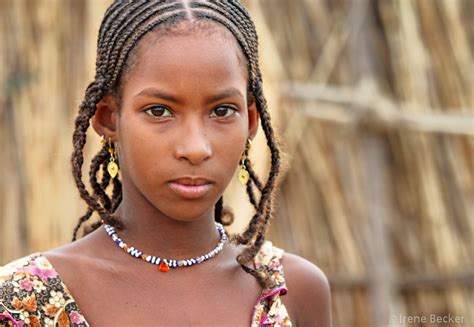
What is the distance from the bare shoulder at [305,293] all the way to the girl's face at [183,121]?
451 millimetres

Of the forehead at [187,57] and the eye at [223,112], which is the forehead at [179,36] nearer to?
the forehead at [187,57]

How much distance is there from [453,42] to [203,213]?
343 cm

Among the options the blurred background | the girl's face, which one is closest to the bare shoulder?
the girl's face

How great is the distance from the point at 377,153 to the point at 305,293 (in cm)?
294

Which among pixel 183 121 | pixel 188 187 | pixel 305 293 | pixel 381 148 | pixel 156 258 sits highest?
pixel 381 148

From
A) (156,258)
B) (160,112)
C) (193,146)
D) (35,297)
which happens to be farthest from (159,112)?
(35,297)

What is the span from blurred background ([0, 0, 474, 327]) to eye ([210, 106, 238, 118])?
2.89 m

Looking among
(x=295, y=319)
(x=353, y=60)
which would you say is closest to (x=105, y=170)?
(x=295, y=319)

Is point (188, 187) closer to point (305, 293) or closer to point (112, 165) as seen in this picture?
point (112, 165)

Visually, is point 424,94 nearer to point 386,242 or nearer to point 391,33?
point 391,33

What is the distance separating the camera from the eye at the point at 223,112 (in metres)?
2.57

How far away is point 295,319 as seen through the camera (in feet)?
9.62

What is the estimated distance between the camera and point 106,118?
109 inches

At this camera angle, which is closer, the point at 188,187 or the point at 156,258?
the point at 188,187
